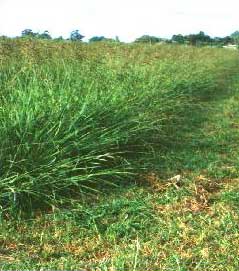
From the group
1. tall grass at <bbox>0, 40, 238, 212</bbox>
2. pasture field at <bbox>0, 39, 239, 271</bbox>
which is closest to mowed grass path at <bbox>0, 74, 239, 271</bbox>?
pasture field at <bbox>0, 39, 239, 271</bbox>

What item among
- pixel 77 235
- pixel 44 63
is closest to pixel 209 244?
pixel 77 235

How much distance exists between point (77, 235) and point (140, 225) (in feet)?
1.39

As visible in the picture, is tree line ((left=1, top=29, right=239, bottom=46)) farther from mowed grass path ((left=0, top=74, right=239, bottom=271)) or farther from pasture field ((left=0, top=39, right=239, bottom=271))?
mowed grass path ((left=0, top=74, right=239, bottom=271))

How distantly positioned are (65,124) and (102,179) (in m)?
0.57

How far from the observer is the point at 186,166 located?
513cm

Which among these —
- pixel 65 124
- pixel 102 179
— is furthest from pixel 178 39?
pixel 102 179

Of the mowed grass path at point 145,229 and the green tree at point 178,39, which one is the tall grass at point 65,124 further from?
the green tree at point 178,39

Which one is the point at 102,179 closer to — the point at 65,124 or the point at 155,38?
the point at 65,124

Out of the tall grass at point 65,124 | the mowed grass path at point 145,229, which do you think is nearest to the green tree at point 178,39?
the tall grass at point 65,124

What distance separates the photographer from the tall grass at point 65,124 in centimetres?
413

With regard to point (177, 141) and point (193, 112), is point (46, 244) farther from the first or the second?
point (193, 112)

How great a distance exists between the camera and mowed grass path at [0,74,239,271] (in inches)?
126

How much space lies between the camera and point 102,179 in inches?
177

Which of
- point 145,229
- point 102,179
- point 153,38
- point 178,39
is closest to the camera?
point 145,229
